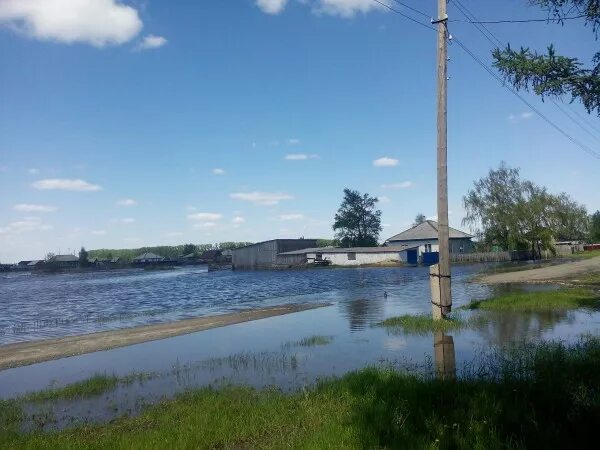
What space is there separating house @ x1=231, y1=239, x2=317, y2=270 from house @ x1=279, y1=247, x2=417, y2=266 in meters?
1.30

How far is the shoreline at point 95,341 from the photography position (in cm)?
1670

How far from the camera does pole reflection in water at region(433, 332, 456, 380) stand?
29.6 feet

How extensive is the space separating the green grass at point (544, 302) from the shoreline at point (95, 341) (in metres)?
10.3

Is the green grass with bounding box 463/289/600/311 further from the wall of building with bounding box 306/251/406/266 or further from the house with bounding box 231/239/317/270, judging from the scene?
the house with bounding box 231/239/317/270

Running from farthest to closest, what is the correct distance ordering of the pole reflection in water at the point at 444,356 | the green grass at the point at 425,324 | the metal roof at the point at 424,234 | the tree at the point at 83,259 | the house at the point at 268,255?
1. the tree at the point at 83,259
2. the house at the point at 268,255
3. the metal roof at the point at 424,234
4. the green grass at the point at 425,324
5. the pole reflection in water at the point at 444,356

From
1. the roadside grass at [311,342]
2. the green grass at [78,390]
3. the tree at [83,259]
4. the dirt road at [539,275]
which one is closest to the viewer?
the green grass at [78,390]

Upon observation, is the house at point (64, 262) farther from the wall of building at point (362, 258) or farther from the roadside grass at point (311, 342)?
the roadside grass at point (311, 342)

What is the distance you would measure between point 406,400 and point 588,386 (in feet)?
8.25

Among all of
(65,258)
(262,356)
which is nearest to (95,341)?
(262,356)

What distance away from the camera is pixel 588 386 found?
22.3 feet

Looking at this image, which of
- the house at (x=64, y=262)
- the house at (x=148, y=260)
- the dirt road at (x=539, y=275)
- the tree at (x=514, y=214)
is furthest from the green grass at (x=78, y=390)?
the house at (x=64, y=262)

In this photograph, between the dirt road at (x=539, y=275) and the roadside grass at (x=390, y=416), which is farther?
the dirt road at (x=539, y=275)

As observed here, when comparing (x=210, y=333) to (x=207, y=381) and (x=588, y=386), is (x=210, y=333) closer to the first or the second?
(x=207, y=381)

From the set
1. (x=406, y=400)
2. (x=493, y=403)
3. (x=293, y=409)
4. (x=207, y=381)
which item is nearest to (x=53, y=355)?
(x=207, y=381)
